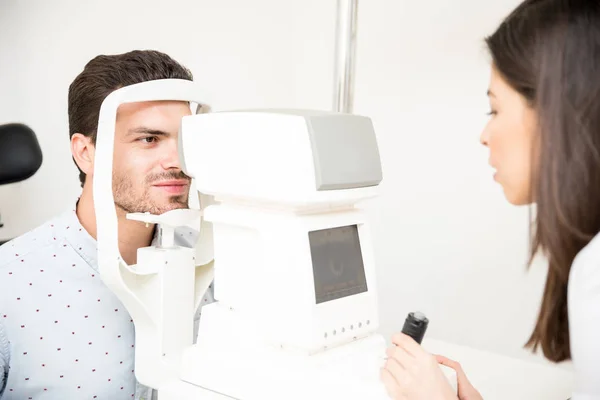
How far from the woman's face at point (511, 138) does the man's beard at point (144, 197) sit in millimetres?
644

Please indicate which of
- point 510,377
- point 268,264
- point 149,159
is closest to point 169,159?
point 149,159

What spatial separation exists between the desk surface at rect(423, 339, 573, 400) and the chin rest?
120 cm

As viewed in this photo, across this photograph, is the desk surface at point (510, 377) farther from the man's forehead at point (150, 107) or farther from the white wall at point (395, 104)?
the man's forehead at point (150, 107)

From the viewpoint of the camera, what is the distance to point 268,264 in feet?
3.01

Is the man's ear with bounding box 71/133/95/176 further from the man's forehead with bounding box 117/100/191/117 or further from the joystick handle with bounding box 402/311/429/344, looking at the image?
the joystick handle with bounding box 402/311/429/344

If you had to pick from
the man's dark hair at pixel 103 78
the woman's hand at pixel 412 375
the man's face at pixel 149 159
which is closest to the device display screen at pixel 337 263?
the woman's hand at pixel 412 375

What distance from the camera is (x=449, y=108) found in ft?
7.69

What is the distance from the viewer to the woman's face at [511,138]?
Result: 939mm

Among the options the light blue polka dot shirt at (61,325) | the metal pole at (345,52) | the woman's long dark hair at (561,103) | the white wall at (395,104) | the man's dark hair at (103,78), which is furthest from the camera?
the white wall at (395,104)

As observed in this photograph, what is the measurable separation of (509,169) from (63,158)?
1507 mm

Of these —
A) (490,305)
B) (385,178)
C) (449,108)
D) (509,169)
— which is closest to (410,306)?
(490,305)

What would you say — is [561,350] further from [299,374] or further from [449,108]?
[449,108]

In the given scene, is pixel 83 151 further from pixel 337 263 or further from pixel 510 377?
pixel 510 377

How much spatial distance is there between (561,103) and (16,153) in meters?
1.19
